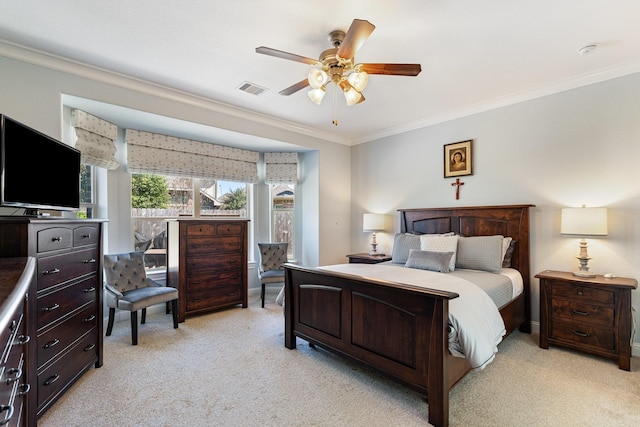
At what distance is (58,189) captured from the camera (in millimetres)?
2350

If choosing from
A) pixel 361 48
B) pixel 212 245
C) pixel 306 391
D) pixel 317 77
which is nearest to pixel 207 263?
pixel 212 245

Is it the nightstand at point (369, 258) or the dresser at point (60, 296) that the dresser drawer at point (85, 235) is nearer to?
the dresser at point (60, 296)

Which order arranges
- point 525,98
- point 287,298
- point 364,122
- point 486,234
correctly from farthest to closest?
point 364,122 → point 486,234 → point 525,98 → point 287,298

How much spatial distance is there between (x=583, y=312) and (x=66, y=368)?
4.24 metres

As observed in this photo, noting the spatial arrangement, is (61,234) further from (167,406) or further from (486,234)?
(486,234)

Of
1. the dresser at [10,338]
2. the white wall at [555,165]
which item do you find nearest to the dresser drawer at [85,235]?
the dresser at [10,338]

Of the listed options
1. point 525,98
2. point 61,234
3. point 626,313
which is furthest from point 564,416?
point 61,234

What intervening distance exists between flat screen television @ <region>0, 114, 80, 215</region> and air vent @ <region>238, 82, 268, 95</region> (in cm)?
167

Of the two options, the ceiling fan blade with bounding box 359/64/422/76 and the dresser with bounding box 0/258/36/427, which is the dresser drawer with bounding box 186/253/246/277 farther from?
the ceiling fan blade with bounding box 359/64/422/76

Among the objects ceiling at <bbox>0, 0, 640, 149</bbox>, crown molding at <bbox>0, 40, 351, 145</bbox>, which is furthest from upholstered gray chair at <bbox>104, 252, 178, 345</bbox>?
crown molding at <bbox>0, 40, 351, 145</bbox>

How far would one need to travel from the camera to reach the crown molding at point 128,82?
2584 millimetres

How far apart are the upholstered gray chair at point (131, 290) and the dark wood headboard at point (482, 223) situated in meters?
3.29

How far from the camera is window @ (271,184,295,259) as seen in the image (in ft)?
17.7

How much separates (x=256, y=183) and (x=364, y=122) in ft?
6.66
